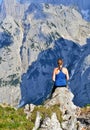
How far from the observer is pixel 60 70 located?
100 ft

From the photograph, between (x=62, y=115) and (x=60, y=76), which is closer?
(x=62, y=115)

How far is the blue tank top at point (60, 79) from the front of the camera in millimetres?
30641

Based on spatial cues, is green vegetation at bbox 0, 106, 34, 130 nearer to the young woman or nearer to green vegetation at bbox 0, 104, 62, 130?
green vegetation at bbox 0, 104, 62, 130

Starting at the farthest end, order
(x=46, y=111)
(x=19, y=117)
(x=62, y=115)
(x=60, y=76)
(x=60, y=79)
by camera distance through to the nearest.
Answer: (x=60, y=79) < (x=60, y=76) < (x=62, y=115) < (x=46, y=111) < (x=19, y=117)

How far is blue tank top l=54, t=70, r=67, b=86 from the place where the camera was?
30641 mm

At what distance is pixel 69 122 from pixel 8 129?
6131 millimetres

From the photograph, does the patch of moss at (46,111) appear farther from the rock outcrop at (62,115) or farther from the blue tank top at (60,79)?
the blue tank top at (60,79)

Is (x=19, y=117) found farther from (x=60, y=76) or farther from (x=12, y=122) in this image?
(x=60, y=76)

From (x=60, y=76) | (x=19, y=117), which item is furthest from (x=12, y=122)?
(x=60, y=76)

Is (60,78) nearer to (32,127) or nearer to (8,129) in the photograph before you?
(32,127)

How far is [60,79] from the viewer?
30.9 metres

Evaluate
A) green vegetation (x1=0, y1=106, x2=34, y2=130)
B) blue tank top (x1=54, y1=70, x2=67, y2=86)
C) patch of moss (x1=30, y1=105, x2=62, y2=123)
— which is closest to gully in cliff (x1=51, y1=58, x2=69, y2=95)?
blue tank top (x1=54, y1=70, x2=67, y2=86)

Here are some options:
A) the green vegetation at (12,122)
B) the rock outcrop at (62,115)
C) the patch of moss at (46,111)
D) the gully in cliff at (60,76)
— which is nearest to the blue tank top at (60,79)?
the gully in cliff at (60,76)

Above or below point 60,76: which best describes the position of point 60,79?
below
